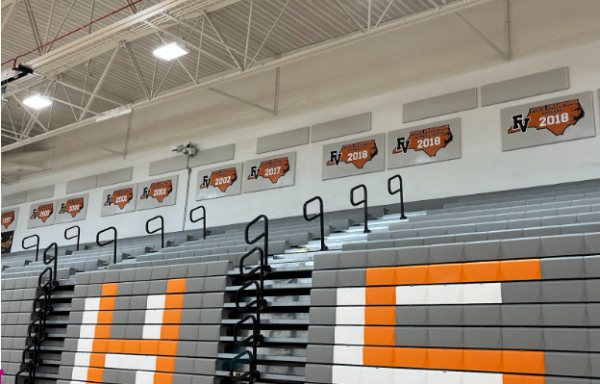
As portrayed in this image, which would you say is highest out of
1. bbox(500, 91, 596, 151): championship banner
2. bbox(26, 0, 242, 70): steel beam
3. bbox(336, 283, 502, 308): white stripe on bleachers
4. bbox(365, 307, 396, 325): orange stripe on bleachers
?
bbox(26, 0, 242, 70): steel beam

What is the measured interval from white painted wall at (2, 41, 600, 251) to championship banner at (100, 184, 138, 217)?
39cm

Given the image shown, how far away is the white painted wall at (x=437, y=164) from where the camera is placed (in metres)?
8.44

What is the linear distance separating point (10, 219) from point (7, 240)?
0.66m

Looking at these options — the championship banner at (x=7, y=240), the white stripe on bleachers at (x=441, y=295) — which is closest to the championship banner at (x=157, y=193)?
the championship banner at (x=7, y=240)

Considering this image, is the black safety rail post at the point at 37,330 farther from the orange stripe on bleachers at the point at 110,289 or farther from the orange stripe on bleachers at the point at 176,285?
the orange stripe on bleachers at the point at 176,285

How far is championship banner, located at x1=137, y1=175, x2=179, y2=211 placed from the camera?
1349 centimetres

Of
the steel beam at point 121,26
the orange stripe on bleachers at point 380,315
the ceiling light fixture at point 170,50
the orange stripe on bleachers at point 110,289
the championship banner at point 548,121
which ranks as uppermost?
the steel beam at point 121,26

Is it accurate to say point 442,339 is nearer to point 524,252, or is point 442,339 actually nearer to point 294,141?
point 524,252

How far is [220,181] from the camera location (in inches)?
498

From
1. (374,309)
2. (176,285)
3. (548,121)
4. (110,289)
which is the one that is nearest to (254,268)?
(176,285)

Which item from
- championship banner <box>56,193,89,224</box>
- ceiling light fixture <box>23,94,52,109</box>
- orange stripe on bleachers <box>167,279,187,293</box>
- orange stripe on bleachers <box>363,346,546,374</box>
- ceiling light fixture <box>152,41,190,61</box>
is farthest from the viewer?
championship banner <box>56,193,89,224</box>

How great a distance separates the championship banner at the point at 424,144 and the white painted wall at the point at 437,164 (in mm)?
117

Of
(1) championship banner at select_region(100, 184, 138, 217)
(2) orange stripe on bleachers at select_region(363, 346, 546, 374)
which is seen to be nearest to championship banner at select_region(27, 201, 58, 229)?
(1) championship banner at select_region(100, 184, 138, 217)

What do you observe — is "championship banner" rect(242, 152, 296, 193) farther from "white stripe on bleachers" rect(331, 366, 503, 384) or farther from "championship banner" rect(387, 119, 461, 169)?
"white stripe on bleachers" rect(331, 366, 503, 384)
